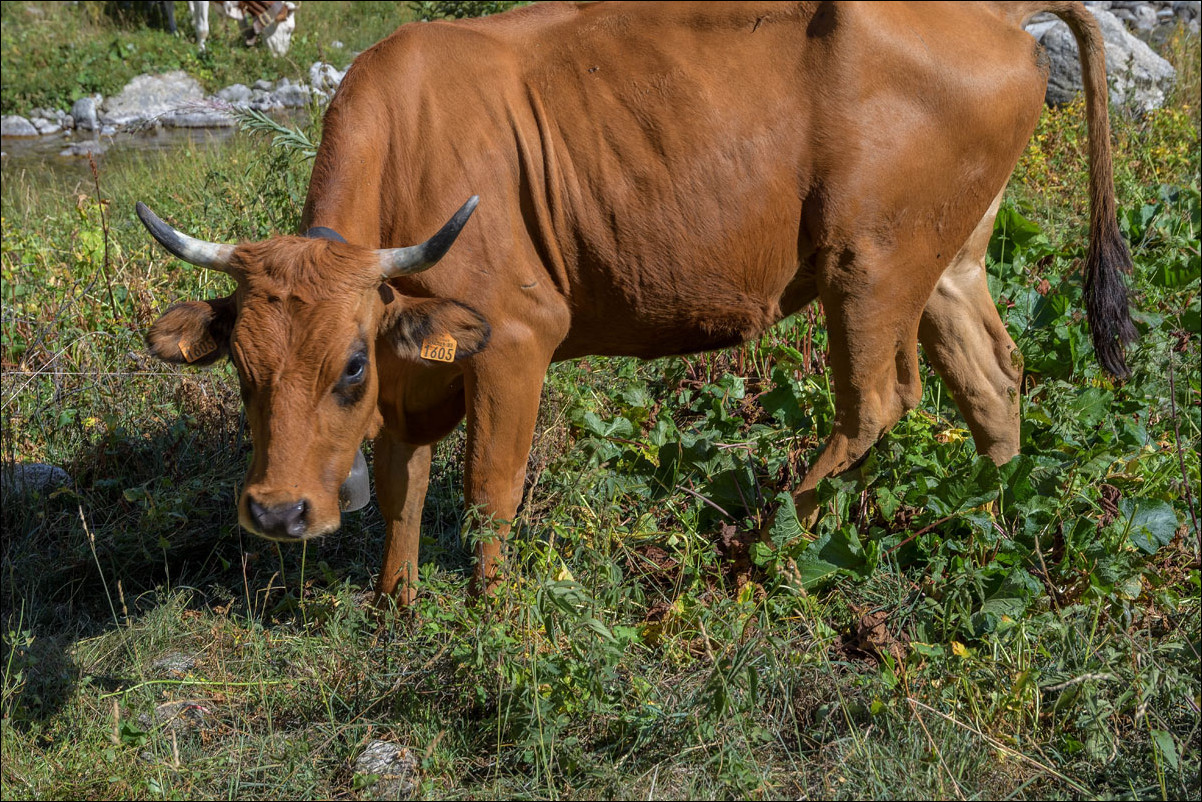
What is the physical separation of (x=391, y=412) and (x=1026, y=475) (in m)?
2.31

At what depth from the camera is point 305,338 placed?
A: 3.14 m

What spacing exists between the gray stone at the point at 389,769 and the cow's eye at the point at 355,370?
1.10 meters

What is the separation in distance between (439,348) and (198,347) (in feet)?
2.44

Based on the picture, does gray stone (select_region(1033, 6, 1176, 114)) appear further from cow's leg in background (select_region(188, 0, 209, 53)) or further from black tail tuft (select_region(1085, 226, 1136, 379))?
cow's leg in background (select_region(188, 0, 209, 53))

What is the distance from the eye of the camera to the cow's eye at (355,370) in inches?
128

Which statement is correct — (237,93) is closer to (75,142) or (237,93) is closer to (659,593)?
(75,142)

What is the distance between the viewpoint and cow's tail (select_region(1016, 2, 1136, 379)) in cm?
422

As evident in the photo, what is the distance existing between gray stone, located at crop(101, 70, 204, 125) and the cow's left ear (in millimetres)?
11970

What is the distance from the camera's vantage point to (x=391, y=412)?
3826mm

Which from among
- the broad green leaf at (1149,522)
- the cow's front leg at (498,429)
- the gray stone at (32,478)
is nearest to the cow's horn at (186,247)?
the cow's front leg at (498,429)

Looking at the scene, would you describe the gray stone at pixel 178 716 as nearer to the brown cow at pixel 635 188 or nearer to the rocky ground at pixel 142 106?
the brown cow at pixel 635 188

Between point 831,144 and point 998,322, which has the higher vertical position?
point 831,144

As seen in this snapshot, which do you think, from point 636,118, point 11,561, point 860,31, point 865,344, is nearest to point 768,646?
point 865,344

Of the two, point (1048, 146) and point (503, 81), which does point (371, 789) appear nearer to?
point (503, 81)
